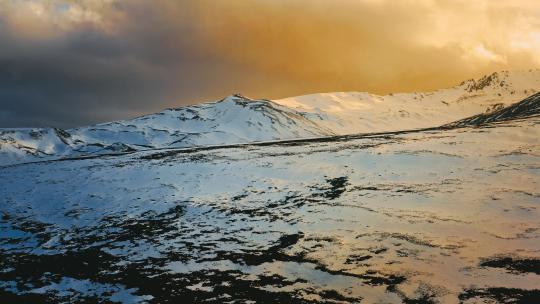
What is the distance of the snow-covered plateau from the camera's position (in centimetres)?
2606

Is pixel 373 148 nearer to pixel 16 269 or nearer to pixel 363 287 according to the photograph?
pixel 363 287

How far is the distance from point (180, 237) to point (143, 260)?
5022mm

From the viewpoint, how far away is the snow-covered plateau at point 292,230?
1026 inches

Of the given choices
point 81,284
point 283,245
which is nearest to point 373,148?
point 283,245

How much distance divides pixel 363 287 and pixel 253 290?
20.0 ft

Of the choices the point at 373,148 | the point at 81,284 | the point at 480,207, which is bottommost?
the point at 81,284

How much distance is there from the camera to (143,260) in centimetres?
3272

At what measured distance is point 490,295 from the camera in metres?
23.2

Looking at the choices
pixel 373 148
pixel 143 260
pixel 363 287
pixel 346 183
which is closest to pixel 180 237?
pixel 143 260

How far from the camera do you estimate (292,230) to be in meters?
37.1

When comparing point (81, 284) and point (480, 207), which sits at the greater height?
point (480, 207)

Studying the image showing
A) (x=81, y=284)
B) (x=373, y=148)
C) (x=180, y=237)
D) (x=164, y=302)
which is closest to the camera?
(x=164, y=302)

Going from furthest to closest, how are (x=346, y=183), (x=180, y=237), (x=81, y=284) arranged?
(x=346, y=183) → (x=180, y=237) → (x=81, y=284)

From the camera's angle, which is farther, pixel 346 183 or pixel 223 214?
pixel 346 183
